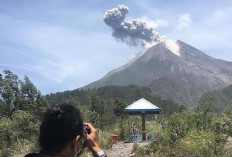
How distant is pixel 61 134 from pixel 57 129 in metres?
0.02

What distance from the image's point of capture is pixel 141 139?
1585 cm

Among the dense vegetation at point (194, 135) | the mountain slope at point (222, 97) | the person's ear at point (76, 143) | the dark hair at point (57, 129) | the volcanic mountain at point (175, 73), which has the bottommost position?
the dense vegetation at point (194, 135)

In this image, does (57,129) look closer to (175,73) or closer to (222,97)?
(222,97)

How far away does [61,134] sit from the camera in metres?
1.27

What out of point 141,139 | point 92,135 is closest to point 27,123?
point 141,139

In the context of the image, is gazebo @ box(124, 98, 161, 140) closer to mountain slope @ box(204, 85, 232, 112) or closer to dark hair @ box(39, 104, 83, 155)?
dark hair @ box(39, 104, 83, 155)

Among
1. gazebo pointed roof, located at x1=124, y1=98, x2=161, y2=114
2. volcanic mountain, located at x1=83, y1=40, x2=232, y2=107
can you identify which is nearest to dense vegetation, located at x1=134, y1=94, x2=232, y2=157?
gazebo pointed roof, located at x1=124, y1=98, x2=161, y2=114

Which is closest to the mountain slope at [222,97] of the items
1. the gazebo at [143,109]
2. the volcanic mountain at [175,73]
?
the volcanic mountain at [175,73]

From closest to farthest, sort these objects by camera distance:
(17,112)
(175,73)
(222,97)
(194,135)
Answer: (194,135) → (17,112) → (222,97) → (175,73)

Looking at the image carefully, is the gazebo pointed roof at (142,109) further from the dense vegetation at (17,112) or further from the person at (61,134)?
the person at (61,134)

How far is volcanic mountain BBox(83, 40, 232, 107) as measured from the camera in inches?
5128

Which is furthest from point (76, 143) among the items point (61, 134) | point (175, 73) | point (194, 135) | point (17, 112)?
point (175, 73)

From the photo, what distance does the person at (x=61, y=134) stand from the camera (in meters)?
1.26

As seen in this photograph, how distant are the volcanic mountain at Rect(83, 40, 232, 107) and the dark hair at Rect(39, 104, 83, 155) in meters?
118
